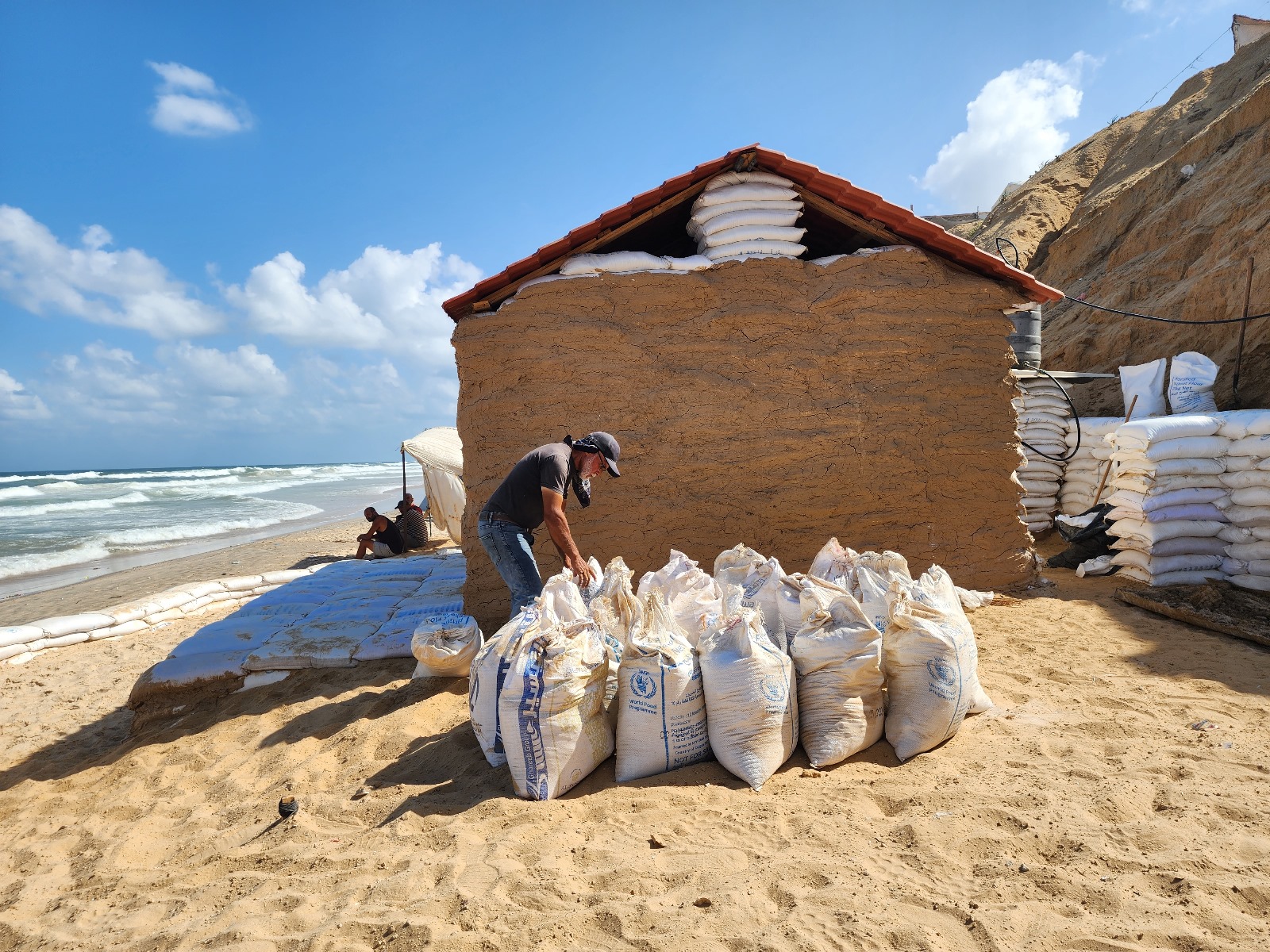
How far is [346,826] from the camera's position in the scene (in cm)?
272

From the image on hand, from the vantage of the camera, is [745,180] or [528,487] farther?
[745,180]

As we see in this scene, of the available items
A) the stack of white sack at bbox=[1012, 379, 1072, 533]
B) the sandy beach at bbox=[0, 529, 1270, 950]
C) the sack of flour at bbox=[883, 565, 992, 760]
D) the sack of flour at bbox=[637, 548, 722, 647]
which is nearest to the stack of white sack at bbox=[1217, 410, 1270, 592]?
the sandy beach at bbox=[0, 529, 1270, 950]

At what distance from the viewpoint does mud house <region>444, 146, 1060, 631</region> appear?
190 inches

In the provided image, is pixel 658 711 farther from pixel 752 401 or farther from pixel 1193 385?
pixel 1193 385

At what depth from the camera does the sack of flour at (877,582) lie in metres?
3.34

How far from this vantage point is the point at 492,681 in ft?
9.81

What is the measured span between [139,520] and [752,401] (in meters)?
21.0

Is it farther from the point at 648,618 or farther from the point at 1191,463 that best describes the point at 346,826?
the point at 1191,463

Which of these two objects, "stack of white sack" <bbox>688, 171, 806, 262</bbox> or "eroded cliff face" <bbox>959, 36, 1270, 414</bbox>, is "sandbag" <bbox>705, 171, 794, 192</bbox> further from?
"eroded cliff face" <bbox>959, 36, 1270, 414</bbox>

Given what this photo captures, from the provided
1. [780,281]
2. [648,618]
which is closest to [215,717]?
[648,618]

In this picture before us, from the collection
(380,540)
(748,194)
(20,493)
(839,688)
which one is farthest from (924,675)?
(20,493)

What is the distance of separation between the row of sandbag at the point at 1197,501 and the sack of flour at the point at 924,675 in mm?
3614

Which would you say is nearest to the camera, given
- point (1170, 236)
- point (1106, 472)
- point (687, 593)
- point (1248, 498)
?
point (687, 593)

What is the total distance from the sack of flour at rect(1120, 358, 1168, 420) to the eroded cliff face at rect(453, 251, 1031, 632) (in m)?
3.75
